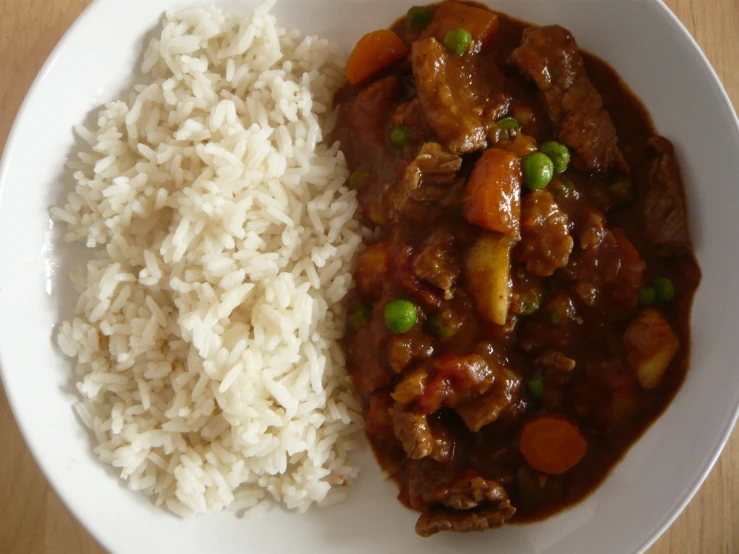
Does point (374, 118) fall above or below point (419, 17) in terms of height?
below

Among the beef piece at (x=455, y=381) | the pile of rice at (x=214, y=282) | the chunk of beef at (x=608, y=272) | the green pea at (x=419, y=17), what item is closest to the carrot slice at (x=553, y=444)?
the beef piece at (x=455, y=381)

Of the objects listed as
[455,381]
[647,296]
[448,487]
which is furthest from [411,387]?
[647,296]

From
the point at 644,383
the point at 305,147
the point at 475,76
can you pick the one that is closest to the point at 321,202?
the point at 305,147

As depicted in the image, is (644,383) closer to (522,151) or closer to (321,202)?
(522,151)

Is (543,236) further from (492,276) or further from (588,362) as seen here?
(588,362)

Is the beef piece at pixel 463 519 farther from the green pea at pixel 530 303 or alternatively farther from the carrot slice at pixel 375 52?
the carrot slice at pixel 375 52

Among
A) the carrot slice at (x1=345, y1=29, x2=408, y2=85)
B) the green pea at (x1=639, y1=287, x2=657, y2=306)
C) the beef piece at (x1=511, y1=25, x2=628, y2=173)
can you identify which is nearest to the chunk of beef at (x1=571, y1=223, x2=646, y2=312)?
the green pea at (x1=639, y1=287, x2=657, y2=306)

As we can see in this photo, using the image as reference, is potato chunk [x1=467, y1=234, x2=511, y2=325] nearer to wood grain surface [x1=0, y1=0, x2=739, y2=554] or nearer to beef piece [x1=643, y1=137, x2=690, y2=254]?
beef piece [x1=643, y1=137, x2=690, y2=254]
